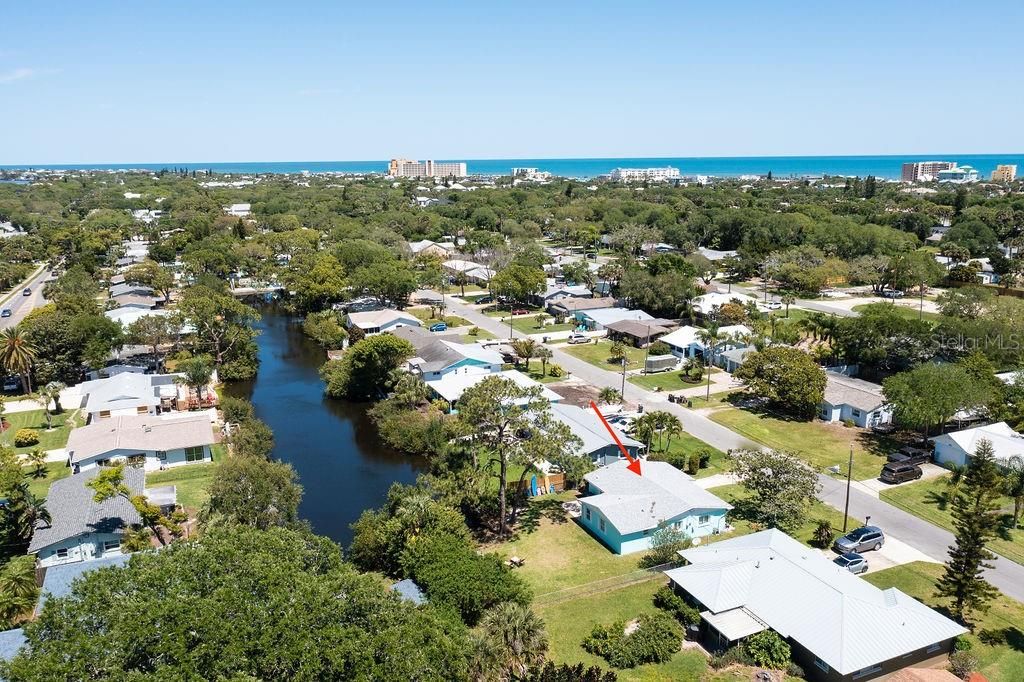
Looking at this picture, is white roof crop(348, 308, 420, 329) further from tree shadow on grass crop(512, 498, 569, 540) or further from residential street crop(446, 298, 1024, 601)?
tree shadow on grass crop(512, 498, 569, 540)

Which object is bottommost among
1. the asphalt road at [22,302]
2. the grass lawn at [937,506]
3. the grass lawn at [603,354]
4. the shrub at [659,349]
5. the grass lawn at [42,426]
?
the grass lawn at [937,506]

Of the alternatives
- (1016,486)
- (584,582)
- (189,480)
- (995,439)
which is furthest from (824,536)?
(189,480)

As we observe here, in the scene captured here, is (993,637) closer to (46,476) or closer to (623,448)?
(623,448)

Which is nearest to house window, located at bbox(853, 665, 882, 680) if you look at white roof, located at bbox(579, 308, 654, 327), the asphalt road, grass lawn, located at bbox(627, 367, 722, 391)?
grass lawn, located at bbox(627, 367, 722, 391)

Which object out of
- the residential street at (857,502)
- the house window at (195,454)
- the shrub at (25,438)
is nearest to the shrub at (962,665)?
the residential street at (857,502)

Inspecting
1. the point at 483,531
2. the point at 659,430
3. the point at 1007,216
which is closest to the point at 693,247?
the point at 1007,216

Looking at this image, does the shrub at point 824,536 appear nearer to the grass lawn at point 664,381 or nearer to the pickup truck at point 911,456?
the pickup truck at point 911,456
